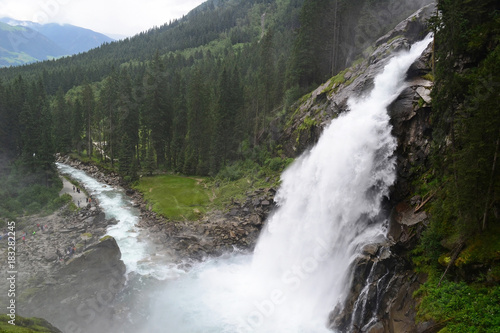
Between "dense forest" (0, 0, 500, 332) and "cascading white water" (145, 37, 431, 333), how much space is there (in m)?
3.56

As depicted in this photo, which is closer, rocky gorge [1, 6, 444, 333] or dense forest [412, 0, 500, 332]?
dense forest [412, 0, 500, 332]

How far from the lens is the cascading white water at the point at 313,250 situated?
1966 centimetres

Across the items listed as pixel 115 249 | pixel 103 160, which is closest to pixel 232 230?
pixel 115 249

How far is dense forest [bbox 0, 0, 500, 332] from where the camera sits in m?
13.2

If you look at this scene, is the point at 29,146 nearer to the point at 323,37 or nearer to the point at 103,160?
the point at 103,160

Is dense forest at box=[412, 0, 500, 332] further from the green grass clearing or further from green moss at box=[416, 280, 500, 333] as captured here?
the green grass clearing

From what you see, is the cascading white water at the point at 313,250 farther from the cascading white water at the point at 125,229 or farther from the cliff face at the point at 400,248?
the cascading white water at the point at 125,229

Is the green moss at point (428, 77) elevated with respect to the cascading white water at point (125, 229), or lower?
elevated

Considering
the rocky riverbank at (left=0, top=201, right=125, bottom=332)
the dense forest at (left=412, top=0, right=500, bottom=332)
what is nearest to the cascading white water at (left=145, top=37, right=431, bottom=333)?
the dense forest at (left=412, top=0, right=500, bottom=332)

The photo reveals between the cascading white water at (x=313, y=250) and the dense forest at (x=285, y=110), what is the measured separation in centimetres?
356

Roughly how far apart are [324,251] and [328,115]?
48.6 feet

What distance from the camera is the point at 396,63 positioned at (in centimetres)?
2545

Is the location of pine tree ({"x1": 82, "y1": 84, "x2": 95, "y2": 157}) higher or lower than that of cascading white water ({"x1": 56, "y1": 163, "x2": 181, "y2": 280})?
higher

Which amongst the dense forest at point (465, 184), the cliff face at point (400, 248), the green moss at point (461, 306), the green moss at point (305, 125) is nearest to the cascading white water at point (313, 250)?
the cliff face at point (400, 248)
